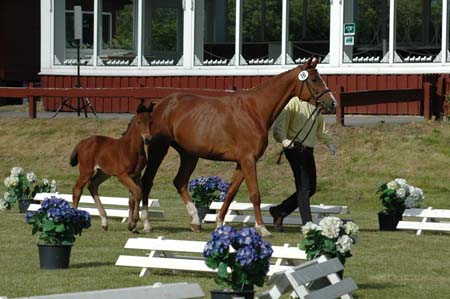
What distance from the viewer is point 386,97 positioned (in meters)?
28.8

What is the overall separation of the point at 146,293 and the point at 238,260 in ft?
7.21

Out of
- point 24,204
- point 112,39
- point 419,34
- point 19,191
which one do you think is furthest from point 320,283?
point 112,39

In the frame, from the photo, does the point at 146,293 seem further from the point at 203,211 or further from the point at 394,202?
the point at 203,211

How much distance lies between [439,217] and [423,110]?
12174 millimetres

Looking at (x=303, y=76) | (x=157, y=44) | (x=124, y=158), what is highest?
(x=303, y=76)

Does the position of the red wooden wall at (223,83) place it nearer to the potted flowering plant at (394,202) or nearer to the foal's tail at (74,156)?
the potted flowering plant at (394,202)

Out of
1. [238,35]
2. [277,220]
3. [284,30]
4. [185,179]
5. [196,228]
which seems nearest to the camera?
[196,228]

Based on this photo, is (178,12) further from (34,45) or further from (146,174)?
(146,174)

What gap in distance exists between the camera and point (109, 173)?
709 inches

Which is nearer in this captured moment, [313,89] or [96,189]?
[313,89]

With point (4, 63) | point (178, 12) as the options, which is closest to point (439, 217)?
point (178, 12)

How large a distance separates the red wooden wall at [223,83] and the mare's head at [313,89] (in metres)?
12.4

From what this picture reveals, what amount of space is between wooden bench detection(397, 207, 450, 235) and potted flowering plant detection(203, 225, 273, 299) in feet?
24.4

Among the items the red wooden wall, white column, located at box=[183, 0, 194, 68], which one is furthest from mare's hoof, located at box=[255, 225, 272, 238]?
white column, located at box=[183, 0, 194, 68]
